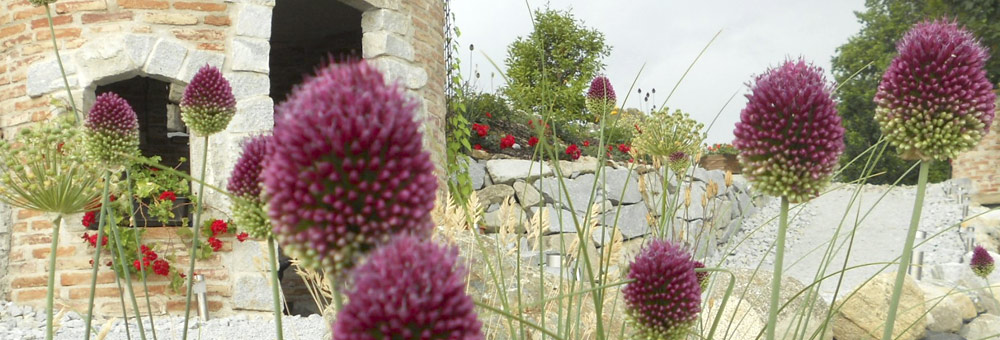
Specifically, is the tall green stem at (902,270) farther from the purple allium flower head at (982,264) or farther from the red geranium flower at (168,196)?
the red geranium flower at (168,196)

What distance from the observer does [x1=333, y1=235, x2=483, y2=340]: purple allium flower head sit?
0.74 meters

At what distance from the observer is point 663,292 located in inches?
64.8

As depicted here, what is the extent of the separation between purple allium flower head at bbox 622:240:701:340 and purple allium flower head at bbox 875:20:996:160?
661mm

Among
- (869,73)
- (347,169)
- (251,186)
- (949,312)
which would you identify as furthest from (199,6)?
(869,73)

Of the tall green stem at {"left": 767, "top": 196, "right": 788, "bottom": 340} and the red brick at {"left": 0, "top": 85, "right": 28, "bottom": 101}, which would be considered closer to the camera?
the tall green stem at {"left": 767, "top": 196, "right": 788, "bottom": 340}

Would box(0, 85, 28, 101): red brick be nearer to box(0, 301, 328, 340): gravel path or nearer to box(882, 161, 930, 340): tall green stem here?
box(0, 301, 328, 340): gravel path

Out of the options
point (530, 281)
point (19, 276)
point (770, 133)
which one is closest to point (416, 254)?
point (770, 133)

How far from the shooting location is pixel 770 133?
1.54m

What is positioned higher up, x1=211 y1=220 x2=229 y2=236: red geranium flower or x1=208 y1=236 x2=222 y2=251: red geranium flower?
x1=211 y1=220 x2=229 y2=236: red geranium flower

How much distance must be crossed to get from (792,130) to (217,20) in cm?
581

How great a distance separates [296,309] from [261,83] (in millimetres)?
4000

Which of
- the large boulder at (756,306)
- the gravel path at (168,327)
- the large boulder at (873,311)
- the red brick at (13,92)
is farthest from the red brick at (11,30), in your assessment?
the large boulder at (873,311)

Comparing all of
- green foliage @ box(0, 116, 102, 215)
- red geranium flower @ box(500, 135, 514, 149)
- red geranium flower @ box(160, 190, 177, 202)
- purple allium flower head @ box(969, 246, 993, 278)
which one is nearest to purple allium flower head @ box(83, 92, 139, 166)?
green foliage @ box(0, 116, 102, 215)

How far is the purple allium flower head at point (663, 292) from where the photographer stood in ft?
5.34
